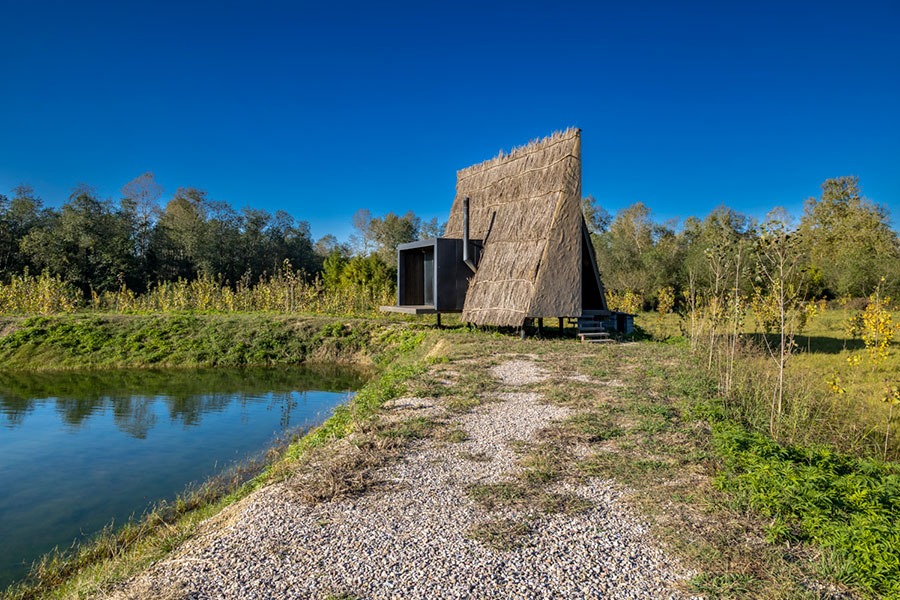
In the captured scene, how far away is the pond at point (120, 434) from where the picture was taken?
491 centimetres

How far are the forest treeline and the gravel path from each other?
20587 mm

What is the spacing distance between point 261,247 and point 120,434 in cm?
2997

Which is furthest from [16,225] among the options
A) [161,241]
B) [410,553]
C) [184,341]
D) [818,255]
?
[818,255]

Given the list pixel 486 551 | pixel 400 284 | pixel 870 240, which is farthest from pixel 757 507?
pixel 870 240

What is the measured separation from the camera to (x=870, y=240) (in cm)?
2673

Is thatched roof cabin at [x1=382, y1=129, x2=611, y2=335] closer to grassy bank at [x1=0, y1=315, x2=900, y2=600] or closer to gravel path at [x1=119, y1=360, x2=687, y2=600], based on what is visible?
grassy bank at [x1=0, y1=315, x2=900, y2=600]

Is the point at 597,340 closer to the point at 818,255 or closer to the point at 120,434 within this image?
the point at 120,434

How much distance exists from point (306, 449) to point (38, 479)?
10.9ft

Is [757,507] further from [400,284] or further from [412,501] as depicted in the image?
[400,284]

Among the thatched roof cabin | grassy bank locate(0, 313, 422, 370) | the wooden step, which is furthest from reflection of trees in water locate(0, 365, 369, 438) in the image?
the wooden step

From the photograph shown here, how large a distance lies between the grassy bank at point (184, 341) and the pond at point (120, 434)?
38.6 inches

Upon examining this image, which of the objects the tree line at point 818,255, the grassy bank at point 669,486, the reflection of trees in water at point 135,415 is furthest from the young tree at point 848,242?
the reflection of trees in water at point 135,415

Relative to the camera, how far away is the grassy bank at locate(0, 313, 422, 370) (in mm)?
14180

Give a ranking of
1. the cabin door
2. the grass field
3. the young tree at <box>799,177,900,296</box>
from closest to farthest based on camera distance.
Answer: the grass field < the cabin door < the young tree at <box>799,177,900,296</box>
